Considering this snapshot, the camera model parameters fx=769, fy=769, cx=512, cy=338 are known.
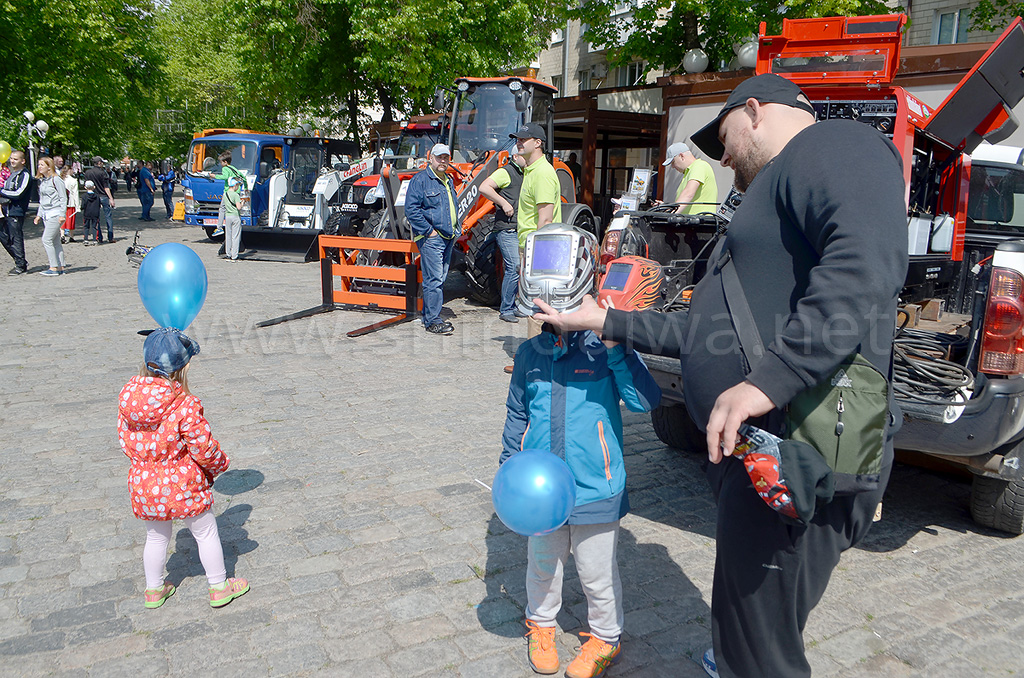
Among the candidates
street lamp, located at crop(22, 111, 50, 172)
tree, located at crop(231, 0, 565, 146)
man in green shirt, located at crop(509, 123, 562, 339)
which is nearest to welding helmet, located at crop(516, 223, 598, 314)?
man in green shirt, located at crop(509, 123, 562, 339)

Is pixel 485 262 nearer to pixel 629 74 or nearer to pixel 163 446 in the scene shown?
pixel 163 446

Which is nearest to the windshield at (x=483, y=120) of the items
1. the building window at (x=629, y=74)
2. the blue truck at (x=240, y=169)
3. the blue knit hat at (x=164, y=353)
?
the blue truck at (x=240, y=169)

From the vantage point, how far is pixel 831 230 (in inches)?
70.9

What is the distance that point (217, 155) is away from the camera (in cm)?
1897

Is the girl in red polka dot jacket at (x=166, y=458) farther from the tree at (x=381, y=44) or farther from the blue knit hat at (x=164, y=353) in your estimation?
the tree at (x=381, y=44)

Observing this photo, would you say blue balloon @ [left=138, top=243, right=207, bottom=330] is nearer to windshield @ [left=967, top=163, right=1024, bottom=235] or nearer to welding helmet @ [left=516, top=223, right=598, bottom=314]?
welding helmet @ [left=516, top=223, right=598, bottom=314]

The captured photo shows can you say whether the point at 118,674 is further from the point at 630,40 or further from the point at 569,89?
the point at 569,89

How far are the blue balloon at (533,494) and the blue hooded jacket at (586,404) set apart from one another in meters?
0.21

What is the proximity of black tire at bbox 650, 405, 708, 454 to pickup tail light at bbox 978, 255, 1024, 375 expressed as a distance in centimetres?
188

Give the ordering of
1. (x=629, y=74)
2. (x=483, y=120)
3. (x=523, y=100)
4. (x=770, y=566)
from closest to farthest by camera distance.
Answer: (x=770, y=566)
(x=523, y=100)
(x=483, y=120)
(x=629, y=74)

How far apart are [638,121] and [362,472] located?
40.8ft

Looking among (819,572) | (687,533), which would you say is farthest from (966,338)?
(819,572)

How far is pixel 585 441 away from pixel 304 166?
655 inches

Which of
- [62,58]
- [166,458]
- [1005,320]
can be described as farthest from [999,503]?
[62,58]
